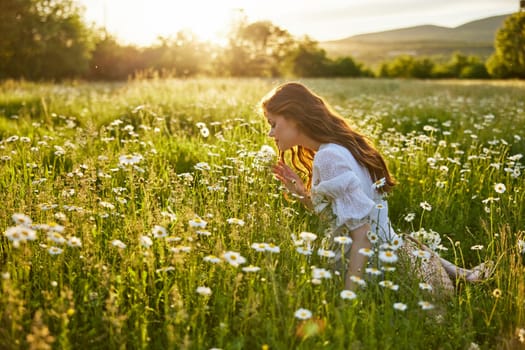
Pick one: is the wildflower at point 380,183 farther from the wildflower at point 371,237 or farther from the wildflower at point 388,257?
the wildflower at point 388,257

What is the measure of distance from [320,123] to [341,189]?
548 millimetres

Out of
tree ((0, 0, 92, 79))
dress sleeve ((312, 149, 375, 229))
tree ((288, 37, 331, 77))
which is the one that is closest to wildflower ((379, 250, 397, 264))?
dress sleeve ((312, 149, 375, 229))

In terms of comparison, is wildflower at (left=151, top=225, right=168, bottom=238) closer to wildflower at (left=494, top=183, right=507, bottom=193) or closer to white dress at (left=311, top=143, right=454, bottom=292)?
white dress at (left=311, top=143, right=454, bottom=292)

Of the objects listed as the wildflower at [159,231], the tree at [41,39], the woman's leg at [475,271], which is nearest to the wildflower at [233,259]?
the wildflower at [159,231]

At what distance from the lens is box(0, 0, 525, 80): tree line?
35.1 meters

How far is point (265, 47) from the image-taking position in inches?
3046

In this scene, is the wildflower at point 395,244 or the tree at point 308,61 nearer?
the wildflower at point 395,244

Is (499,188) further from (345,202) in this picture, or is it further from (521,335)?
(521,335)

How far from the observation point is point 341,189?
3.31 meters

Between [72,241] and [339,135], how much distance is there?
193cm

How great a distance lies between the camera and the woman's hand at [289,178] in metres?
3.60

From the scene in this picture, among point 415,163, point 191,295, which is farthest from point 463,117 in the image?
point 191,295

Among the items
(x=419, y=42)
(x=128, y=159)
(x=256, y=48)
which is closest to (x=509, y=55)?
(x=256, y=48)

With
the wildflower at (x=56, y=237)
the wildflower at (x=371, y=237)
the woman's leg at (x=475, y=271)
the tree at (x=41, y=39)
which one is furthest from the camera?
the tree at (x=41, y=39)
